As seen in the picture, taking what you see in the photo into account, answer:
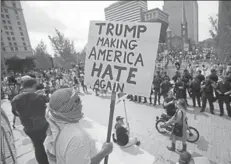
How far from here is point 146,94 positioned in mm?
1669

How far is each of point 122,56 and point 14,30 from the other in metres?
72.5

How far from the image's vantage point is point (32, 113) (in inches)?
101

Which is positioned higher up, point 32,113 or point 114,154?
point 32,113

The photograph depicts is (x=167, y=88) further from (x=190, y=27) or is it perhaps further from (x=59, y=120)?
(x=190, y=27)

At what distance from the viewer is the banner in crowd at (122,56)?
1669mm

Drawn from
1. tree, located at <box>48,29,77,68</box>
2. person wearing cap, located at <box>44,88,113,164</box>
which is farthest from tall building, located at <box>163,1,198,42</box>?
person wearing cap, located at <box>44,88,113,164</box>

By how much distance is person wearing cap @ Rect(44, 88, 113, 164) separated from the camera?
1210 mm

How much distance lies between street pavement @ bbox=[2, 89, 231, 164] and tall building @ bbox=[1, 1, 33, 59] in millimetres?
60024

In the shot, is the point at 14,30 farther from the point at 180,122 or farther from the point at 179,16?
the point at 179,16

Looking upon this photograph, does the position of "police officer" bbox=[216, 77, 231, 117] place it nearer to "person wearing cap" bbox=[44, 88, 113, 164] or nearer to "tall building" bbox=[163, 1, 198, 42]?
"person wearing cap" bbox=[44, 88, 113, 164]

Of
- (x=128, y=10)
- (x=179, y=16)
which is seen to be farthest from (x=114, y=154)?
(x=179, y=16)

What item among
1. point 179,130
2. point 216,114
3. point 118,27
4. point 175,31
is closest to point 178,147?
point 179,130

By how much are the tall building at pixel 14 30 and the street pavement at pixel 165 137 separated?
60.0m

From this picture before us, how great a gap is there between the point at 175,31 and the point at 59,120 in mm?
144631
